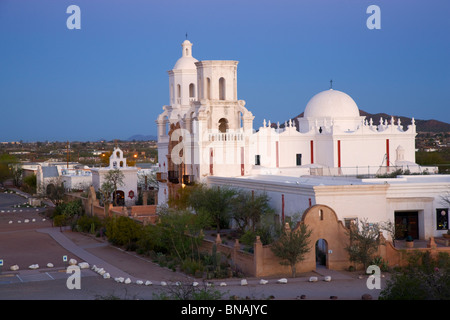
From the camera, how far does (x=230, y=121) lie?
44.8 metres

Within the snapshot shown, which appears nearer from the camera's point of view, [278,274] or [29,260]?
[278,274]

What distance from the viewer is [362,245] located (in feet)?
87.5

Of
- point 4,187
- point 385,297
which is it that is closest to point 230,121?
point 385,297

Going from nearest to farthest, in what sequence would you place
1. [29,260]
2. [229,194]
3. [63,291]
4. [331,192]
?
[63,291] < [331,192] < [29,260] < [229,194]

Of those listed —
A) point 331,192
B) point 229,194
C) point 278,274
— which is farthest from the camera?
point 229,194

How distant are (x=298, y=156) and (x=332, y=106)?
4.64 meters

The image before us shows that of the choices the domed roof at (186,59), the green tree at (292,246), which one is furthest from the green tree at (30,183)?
the green tree at (292,246)

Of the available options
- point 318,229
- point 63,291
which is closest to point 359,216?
point 318,229

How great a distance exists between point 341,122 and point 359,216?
70.4 ft

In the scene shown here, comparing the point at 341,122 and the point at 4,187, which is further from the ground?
the point at 341,122

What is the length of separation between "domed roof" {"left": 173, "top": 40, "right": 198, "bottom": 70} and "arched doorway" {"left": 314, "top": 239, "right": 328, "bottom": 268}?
89.1 ft

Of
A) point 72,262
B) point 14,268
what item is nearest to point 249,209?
point 72,262

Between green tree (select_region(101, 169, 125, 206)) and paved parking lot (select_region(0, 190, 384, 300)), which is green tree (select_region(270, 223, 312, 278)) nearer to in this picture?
paved parking lot (select_region(0, 190, 384, 300))
